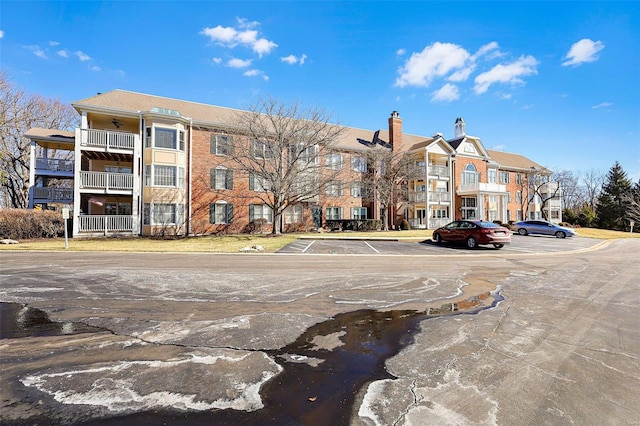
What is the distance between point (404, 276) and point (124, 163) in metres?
26.1

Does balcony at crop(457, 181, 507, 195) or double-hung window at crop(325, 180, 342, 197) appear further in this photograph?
balcony at crop(457, 181, 507, 195)

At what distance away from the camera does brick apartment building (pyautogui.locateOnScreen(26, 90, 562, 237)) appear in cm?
2258

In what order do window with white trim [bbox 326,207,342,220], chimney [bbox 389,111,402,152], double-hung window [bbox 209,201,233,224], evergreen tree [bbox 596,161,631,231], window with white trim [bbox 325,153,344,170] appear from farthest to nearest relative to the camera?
evergreen tree [bbox 596,161,631,231] → chimney [bbox 389,111,402,152] → window with white trim [bbox 326,207,342,220] → window with white trim [bbox 325,153,344,170] → double-hung window [bbox 209,201,233,224]

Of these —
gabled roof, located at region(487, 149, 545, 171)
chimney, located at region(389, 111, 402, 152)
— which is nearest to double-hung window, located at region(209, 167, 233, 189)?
chimney, located at region(389, 111, 402, 152)

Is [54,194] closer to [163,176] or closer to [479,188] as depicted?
[163,176]

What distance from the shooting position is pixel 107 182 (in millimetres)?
22219

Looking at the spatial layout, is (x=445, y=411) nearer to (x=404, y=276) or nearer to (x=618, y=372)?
(x=618, y=372)

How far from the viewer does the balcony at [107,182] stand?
21844 mm

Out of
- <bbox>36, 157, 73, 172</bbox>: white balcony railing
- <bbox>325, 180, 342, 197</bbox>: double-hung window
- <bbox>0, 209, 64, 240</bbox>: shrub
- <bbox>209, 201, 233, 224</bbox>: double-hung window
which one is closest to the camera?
<bbox>0, 209, 64, 240</bbox>: shrub

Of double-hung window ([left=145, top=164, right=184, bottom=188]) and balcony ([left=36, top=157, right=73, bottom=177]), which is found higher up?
balcony ([left=36, top=157, right=73, bottom=177])

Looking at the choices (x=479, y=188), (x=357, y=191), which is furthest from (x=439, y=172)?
(x=357, y=191)

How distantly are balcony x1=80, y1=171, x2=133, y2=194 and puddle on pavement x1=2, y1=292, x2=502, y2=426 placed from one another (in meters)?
19.3

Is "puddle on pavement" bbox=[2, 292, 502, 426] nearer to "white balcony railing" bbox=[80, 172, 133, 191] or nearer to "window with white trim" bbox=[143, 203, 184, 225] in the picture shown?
"window with white trim" bbox=[143, 203, 184, 225]

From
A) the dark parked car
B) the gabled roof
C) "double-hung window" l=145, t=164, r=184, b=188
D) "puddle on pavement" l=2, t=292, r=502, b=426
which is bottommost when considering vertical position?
"puddle on pavement" l=2, t=292, r=502, b=426
